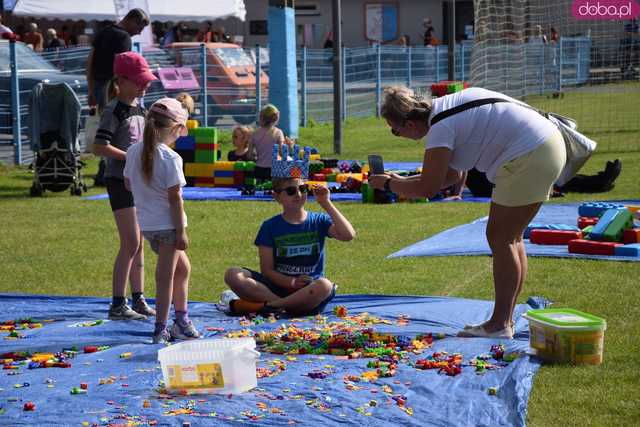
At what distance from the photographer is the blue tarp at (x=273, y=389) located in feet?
16.1

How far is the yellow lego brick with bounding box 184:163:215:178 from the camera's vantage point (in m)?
15.2

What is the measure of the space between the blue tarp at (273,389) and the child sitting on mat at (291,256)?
0.20 metres

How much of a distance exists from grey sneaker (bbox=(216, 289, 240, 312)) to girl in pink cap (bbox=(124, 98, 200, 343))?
0.88 meters

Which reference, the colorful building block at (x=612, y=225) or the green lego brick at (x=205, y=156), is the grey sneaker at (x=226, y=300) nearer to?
the colorful building block at (x=612, y=225)

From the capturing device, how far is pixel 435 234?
419 inches

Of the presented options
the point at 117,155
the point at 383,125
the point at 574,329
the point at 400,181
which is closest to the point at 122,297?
the point at 117,155

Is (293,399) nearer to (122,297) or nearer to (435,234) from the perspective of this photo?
(122,297)

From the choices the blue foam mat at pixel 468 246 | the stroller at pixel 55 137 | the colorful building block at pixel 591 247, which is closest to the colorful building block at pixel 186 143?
the stroller at pixel 55 137

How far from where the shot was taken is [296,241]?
7.04m

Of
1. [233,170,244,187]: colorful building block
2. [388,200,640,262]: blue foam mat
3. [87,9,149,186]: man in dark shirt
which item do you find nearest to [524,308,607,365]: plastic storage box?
[388,200,640,262]: blue foam mat

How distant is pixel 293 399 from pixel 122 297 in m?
2.28

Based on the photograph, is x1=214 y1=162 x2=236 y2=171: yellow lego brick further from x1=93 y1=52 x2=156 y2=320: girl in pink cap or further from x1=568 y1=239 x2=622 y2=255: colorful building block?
x1=93 y1=52 x2=156 y2=320: girl in pink cap

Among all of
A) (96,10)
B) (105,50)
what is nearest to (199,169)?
(105,50)

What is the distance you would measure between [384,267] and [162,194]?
123 inches
